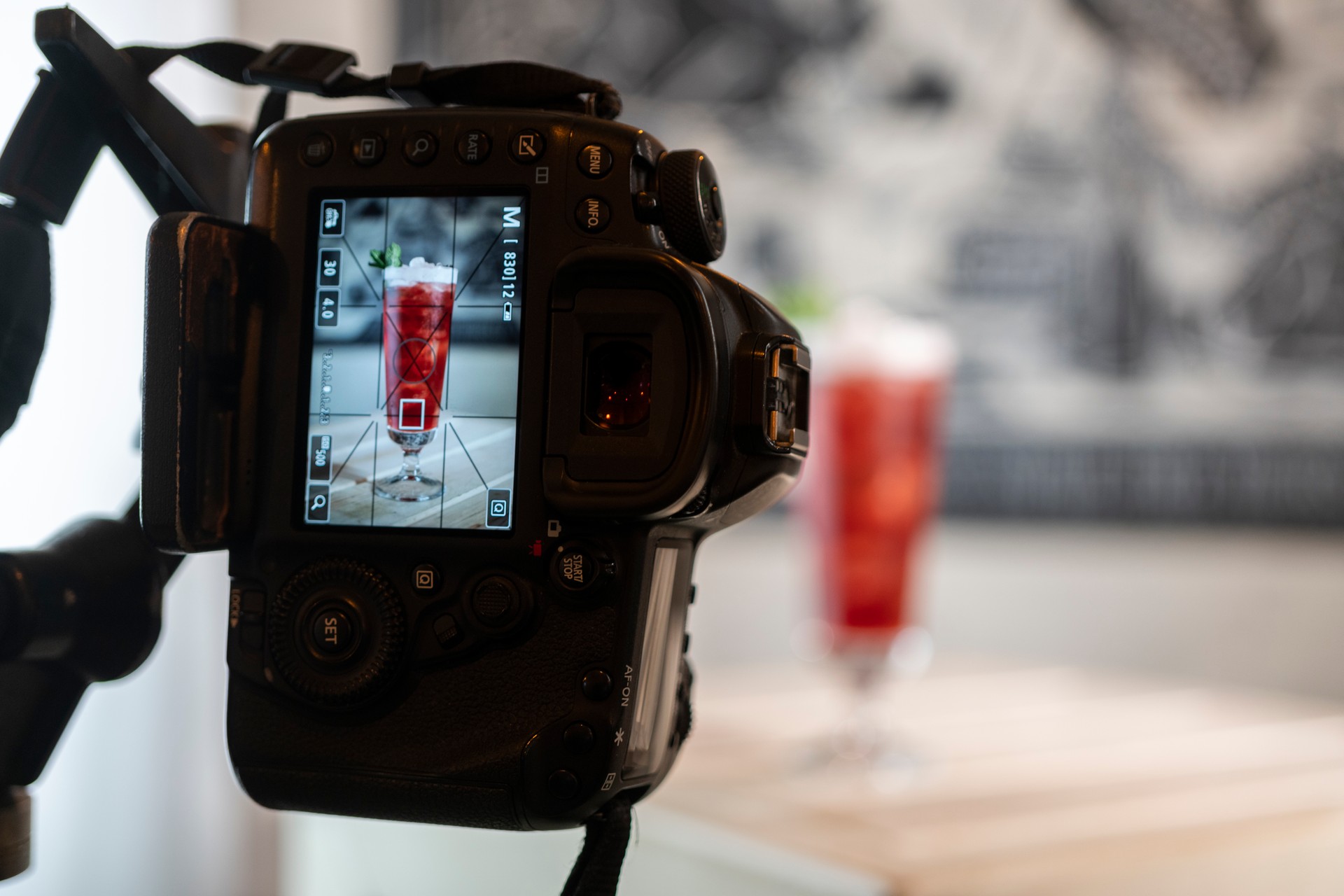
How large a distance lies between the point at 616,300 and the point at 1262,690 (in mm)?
1569

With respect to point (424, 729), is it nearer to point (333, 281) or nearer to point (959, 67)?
point (333, 281)

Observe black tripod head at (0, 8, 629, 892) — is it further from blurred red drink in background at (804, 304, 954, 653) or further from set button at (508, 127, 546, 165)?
blurred red drink in background at (804, 304, 954, 653)

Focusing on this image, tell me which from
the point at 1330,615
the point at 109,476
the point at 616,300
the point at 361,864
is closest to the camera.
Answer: the point at 616,300

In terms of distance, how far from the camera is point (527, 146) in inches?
14.5

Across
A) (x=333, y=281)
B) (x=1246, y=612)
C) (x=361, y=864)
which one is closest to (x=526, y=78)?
(x=333, y=281)

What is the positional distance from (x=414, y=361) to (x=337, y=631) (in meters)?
0.09

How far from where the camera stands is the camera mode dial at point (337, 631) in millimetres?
358

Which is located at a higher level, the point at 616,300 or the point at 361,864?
the point at 616,300

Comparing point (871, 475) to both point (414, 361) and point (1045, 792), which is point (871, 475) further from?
point (414, 361)

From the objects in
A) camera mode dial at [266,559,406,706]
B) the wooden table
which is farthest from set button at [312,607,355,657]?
the wooden table

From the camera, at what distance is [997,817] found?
767 millimetres

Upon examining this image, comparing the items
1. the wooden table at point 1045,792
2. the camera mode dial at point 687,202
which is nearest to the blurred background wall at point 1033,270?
the wooden table at point 1045,792

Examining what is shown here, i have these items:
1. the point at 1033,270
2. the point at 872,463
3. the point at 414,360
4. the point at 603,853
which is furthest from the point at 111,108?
the point at 1033,270

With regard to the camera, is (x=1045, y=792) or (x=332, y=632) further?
(x=1045, y=792)
